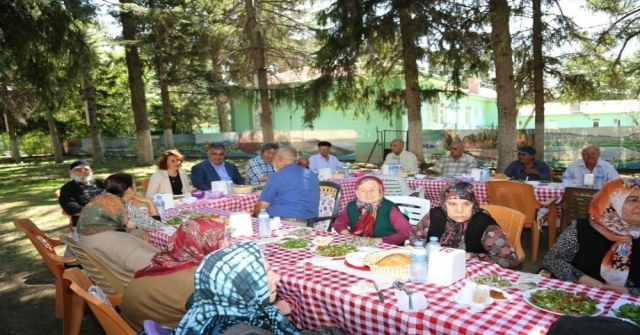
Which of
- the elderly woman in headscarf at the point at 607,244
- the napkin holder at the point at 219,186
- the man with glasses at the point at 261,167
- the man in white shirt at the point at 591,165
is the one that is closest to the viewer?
the elderly woman in headscarf at the point at 607,244

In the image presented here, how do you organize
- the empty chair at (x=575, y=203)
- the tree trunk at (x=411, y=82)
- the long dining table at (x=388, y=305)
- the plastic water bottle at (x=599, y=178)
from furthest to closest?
the tree trunk at (x=411, y=82) < the plastic water bottle at (x=599, y=178) < the empty chair at (x=575, y=203) < the long dining table at (x=388, y=305)

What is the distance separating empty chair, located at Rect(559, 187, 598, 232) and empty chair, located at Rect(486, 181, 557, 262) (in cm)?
34

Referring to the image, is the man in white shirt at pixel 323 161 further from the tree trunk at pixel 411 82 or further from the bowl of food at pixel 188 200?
A: the tree trunk at pixel 411 82

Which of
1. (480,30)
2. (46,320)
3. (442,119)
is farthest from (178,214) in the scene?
(442,119)

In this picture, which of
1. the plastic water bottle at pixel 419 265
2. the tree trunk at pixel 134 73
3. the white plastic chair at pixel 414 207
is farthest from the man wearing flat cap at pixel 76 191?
the tree trunk at pixel 134 73

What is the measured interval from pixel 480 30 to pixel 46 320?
1106 centimetres

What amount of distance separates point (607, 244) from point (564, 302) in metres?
1.02

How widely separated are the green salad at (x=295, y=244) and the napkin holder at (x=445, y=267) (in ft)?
3.43

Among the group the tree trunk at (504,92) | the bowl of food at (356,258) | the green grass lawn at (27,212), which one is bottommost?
the green grass lawn at (27,212)

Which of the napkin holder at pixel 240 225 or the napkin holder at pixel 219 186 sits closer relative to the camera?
the napkin holder at pixel 240 225

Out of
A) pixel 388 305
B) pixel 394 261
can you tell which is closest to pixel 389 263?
pixel 394 261

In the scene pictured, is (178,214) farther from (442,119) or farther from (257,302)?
(442,119)

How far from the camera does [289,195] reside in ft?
15.3

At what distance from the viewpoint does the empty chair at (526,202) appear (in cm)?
529
